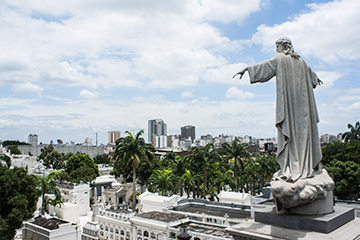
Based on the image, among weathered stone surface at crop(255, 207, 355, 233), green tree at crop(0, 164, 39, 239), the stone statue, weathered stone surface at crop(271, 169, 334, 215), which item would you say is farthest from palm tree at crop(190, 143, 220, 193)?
weathered stone surface at crop(271, 169, 334, 215)

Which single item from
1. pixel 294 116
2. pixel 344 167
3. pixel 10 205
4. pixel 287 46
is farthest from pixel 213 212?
pixel 344 167

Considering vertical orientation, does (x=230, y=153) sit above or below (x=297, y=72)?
below

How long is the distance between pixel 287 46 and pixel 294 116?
6.65 ft

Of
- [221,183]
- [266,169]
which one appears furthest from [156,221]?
[266,169]

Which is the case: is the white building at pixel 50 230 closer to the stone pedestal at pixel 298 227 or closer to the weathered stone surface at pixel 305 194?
the stone pedestal at pixel 298 227

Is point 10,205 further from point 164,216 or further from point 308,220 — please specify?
point 308,220

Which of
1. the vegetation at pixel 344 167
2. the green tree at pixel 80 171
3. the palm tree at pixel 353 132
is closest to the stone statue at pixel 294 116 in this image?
the vegetation at pixel 344 167

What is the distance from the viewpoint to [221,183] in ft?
107

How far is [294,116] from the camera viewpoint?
7.76m

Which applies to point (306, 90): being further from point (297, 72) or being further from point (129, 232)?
point (129, 232)

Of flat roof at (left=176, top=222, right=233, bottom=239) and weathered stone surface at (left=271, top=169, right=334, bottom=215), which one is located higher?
weathered stone surface at (left=271, top=169, right=334, bottom=215)

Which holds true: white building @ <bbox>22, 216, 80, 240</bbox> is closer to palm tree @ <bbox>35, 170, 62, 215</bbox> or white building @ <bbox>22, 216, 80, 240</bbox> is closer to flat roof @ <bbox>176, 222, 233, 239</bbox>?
palm tree @ <bbox>35, 170, 62, 215</bbox>

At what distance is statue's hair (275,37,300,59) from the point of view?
806 centimetres

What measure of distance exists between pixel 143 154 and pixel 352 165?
2093cm
